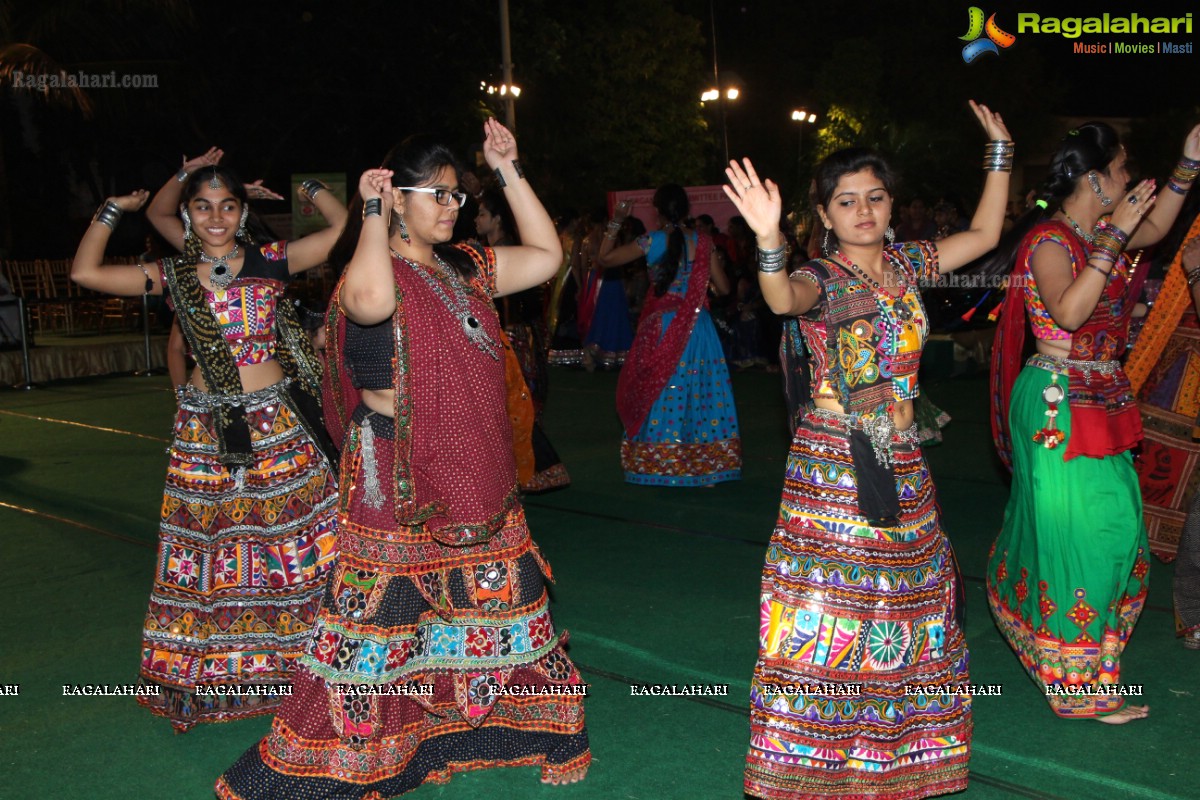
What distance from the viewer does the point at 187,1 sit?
642 inches

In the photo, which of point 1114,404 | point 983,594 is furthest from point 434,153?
point 983,594

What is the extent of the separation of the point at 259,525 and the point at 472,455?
1096 mm

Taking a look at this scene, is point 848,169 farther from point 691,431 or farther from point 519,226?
point 691,431

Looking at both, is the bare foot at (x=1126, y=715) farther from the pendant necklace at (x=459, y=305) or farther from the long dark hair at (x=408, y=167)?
the long dark hair at (x=408, y=167)

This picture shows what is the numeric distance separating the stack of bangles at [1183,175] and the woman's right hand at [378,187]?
2.47 meters

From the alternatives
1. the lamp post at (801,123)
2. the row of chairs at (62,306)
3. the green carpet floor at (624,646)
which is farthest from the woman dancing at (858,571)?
the lamp post at (801,123)

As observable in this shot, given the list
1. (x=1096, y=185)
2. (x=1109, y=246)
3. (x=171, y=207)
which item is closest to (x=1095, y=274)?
(x=1109, y=246)

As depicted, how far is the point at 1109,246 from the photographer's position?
336 cm

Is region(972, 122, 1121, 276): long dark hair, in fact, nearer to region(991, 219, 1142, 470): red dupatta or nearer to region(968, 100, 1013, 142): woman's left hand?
region(991, 219, 1142, 470): red dupatta

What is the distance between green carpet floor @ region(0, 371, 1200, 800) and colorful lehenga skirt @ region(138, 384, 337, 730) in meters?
0.19

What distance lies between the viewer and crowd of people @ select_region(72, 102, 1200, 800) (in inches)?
115

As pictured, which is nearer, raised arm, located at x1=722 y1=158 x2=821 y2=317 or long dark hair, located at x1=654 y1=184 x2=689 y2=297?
raised arm, located at x1=722 y1=158 x2=821 y2=317

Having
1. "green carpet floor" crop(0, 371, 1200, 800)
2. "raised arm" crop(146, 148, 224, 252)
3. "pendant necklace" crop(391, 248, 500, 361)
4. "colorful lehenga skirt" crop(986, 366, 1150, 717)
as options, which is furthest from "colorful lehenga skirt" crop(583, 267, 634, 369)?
"pendant necklace" crop(391, 248, 500, 361)

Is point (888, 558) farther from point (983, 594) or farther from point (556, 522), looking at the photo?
point (556, 522)
